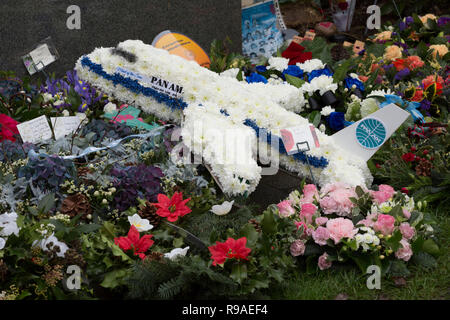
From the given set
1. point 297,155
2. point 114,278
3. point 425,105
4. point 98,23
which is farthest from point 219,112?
point 98,23

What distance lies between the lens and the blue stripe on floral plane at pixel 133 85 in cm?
355

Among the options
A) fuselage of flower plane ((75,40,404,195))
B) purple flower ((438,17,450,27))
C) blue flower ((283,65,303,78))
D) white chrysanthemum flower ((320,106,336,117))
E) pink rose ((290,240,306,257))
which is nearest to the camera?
pink rose ((290,240,306,257))

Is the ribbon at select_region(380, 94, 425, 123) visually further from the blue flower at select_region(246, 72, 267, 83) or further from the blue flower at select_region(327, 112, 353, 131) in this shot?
the blue flower at select_region(246, 72, 267, 83)

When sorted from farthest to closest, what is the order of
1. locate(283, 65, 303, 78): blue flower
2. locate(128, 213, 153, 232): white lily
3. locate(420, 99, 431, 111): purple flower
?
locate(283, 65, 303, 78): blue flower → locate(420, 99, 431, 111): purple flower → locate(128, 213, 153, 232): white lily

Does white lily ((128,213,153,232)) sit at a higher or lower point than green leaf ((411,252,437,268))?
higher

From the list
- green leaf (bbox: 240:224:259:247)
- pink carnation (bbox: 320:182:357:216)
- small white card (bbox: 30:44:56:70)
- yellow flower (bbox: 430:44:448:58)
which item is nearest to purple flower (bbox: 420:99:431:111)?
yellow flower (bbox: 430:44:448:58)

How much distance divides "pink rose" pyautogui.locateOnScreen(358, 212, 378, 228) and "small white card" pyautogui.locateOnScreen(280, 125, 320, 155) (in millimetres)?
584

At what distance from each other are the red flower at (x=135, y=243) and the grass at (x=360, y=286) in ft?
1.96

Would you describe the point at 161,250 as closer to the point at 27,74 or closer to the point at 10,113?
the point at 10,113

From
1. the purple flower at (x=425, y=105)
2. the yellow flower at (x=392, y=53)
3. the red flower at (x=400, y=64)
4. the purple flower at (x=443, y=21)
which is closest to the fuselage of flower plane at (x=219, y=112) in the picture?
the purple flower at (x=425, y=105)

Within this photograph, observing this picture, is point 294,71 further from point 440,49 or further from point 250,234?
point 250,234

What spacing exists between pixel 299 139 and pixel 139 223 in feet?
3.50

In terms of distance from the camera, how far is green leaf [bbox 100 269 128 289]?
2.08 meters
